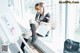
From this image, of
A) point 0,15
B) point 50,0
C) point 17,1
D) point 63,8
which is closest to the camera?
point 63,8

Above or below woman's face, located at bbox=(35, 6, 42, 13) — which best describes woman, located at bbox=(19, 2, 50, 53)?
below

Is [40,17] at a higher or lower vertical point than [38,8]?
lower

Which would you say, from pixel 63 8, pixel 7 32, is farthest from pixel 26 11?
pixel 63 8

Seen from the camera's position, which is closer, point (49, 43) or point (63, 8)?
point (63, 8)

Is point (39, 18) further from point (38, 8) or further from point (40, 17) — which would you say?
point (38, 8)

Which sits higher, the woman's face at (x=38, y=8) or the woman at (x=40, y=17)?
the woman's face at (x=38, y=8)

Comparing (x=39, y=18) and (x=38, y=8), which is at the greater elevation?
(x=38, y=8)

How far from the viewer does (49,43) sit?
2174 mm

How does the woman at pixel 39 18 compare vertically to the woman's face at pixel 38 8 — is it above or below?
below

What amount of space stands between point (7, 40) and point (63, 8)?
0.87 meters

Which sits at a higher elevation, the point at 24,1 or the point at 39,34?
the point at 24,1

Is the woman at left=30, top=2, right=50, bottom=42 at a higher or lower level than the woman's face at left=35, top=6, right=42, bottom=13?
lower

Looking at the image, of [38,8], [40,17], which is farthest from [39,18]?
[38,8]

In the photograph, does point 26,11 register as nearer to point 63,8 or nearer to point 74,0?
point 63,8
